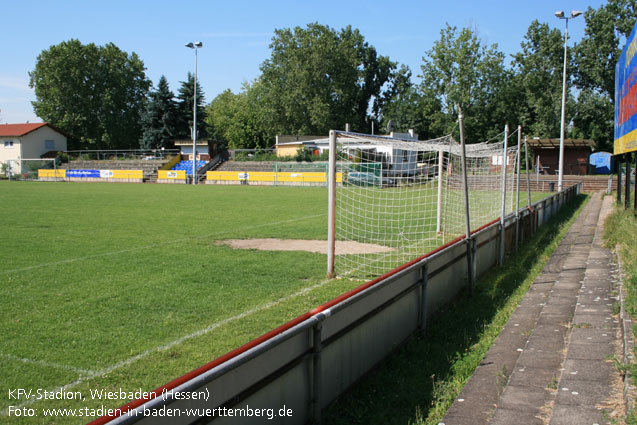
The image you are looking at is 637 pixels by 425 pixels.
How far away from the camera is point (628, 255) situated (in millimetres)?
7297

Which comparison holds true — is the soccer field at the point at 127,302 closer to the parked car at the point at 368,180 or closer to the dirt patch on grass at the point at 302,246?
the dirt patch on grass at the point at 302,246

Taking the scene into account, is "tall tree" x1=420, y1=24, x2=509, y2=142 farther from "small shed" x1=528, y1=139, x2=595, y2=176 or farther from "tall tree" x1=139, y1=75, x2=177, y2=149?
"tall tree" x1=139, y1=75, x2=177, y2=149

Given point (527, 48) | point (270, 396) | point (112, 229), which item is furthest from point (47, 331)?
point (527, 48)

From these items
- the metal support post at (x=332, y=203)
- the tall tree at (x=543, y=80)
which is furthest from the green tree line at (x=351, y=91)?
the metal support post at (x=332, y=203)

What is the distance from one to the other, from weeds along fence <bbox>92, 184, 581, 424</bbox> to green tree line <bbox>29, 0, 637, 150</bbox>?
53.5m

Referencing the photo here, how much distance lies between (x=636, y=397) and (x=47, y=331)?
5.25 metres

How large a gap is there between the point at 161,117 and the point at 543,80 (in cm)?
4277

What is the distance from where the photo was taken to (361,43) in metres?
69.9

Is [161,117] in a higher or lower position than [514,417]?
higher

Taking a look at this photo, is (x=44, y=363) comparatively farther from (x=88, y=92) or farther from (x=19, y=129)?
(x=88, y=92)

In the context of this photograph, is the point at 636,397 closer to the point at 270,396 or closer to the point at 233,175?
the point at 270,396

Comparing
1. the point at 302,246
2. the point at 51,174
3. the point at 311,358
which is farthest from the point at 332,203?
the point at 51,174

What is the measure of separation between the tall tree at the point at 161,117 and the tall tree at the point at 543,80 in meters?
39.6

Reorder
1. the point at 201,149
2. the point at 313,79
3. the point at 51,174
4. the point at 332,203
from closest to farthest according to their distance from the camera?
the point at 332,203 < the point at 51,174 < the point at 201,149 < the point at 313,79
